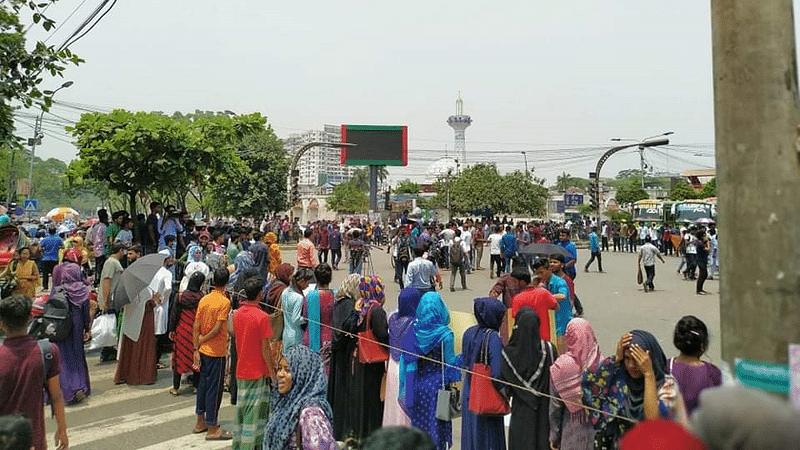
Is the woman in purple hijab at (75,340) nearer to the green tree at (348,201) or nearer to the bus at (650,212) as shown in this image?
the bus at (650,212)

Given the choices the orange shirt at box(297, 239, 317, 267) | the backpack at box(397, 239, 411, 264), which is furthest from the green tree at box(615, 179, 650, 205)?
the orange shirt at box(297, 239, 317, 267)

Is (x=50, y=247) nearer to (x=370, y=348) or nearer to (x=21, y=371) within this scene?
(x=370, y=348)

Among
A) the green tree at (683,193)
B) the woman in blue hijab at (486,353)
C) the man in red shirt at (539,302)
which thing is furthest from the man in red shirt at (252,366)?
the green tree at (683,193)

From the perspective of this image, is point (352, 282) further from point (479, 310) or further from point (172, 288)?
point (172, 288)

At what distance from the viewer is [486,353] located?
184 inches

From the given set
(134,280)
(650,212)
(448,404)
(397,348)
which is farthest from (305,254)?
(650,212)

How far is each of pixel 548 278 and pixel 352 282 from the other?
3238mm

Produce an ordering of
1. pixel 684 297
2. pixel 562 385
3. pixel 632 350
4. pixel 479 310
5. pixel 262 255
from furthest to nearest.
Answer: pixel 684 297 < pixel 262 255 < pixel 479 310 < pixel 562 385 < pixel 632 350

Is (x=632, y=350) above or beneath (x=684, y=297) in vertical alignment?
above

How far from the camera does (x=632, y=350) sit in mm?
3590

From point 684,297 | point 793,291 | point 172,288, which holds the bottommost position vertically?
point 684,297

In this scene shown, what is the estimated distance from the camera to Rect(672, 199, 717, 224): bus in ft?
→ 118

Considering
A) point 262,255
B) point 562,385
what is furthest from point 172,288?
point 562,385

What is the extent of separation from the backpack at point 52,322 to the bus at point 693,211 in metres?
35.3
